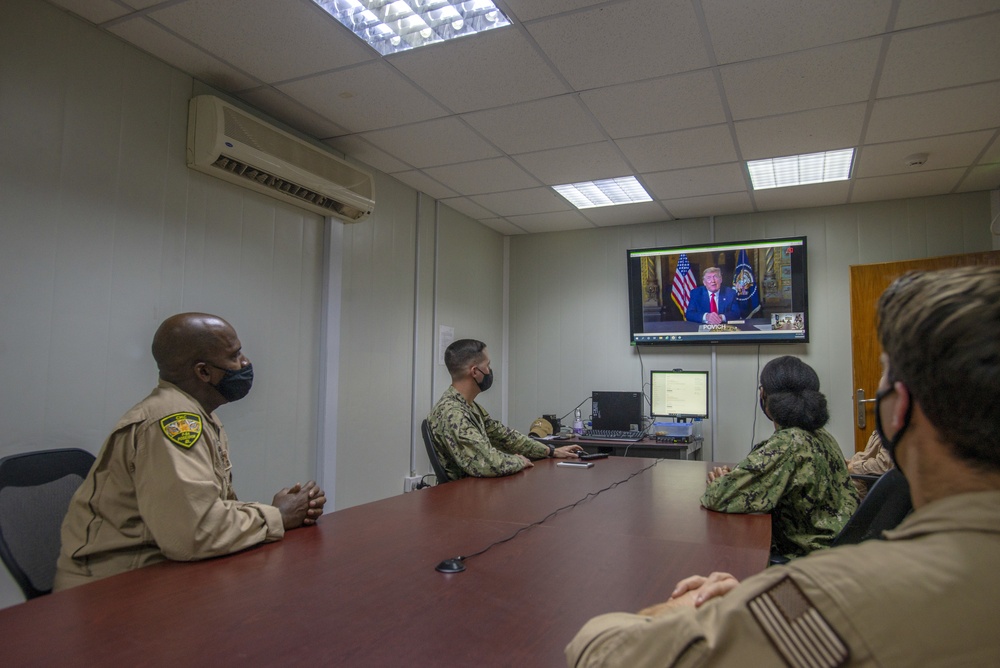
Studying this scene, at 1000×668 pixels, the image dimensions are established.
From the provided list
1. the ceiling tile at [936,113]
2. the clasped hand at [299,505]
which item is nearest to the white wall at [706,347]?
the ceiling tile at [936,113]

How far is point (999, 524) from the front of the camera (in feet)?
1.73

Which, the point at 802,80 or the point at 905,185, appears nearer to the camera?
the point at 802,80

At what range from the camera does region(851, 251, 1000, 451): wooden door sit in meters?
4.11

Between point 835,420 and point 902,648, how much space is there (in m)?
4.50

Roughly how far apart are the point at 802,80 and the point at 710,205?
194cm

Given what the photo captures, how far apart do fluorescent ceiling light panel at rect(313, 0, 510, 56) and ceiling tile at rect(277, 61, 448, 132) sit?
7.5 inches

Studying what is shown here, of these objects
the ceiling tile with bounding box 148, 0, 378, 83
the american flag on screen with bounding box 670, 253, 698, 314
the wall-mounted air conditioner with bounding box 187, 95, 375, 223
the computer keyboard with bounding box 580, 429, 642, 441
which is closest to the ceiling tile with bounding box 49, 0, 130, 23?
the ceiling tile with bounding box 148, 0, 378, 83

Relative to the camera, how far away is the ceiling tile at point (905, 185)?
384 cm

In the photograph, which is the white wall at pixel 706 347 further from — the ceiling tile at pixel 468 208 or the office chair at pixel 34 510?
the office chair at pixel 34 510

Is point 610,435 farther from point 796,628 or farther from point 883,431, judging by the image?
point 796,628

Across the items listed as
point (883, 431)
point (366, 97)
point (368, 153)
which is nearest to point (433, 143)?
point (368, 153)

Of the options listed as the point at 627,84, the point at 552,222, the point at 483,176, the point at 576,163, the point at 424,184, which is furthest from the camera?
the point at 552,222

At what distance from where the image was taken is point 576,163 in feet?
12.4

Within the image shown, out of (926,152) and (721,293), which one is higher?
(926,152)
